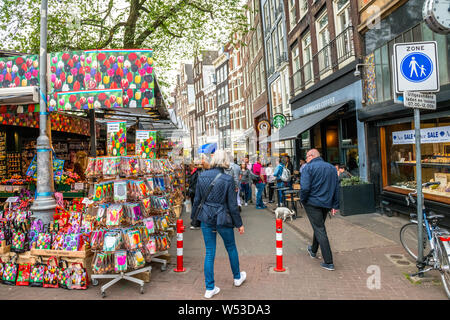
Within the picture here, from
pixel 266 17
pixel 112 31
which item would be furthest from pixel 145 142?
pixel 266 17

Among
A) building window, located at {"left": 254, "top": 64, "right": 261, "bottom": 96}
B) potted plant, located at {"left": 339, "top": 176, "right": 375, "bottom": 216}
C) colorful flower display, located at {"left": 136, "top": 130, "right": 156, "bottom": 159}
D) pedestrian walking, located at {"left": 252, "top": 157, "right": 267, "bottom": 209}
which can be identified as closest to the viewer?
colorful flower display, located at {"left": 136, "top": 130, "right": 156, "bottom": 159}

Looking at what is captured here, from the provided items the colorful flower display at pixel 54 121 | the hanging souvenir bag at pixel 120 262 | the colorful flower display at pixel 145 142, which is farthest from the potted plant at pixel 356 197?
the colorful flower display at pixel 54 121

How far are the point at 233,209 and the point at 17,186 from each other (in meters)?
6.12

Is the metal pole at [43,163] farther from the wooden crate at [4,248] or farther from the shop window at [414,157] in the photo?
the shop window at [414,157]

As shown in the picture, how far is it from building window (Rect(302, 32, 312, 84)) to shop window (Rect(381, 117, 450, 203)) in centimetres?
615

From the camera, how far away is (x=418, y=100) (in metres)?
4.60

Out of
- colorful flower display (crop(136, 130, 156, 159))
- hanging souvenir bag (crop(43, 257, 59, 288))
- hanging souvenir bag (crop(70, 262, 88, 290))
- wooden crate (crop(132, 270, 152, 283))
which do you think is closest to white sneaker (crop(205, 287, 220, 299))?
wooden crate (crop(132, 270, 152, 283))

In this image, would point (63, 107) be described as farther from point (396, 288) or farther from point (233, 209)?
point (396, 288)

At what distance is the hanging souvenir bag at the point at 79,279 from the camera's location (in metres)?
4.57

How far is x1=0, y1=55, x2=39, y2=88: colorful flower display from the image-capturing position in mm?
5973

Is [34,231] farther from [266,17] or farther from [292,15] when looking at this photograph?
[266,17]

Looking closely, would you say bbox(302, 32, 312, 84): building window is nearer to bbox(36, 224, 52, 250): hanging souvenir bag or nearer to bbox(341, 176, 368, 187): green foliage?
bbox(341, 176, 368, 187): green foliage

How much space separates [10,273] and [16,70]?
357 cm
